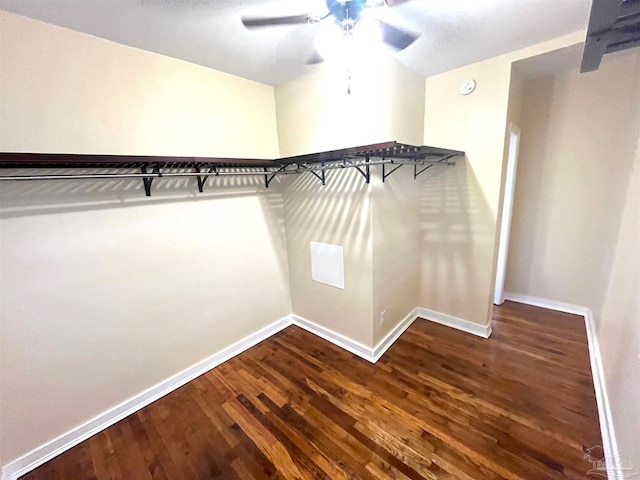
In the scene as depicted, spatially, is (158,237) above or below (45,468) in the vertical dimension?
above

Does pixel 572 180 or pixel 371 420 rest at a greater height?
pixel 572 180

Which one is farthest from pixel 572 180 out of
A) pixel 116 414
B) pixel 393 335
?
pixel 116 414

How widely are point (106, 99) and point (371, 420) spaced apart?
2.70 metres

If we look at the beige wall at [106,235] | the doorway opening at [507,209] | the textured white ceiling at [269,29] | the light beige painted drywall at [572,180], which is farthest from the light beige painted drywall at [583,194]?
the beige wall at [106,235]

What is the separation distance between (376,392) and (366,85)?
2361mm

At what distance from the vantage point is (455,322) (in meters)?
2.75

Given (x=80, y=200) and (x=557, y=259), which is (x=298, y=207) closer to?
(x=80, y=200)

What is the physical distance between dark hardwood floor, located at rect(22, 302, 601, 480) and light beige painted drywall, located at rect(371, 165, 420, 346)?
433 millimetres

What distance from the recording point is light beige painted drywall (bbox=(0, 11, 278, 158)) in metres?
1.39

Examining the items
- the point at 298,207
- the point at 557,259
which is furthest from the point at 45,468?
the point at 557,259

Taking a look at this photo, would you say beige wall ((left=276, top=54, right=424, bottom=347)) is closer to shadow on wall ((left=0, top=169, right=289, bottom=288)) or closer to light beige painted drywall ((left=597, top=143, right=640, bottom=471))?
shadow on wall ((left=0, top=169, right=289, bottom=288))

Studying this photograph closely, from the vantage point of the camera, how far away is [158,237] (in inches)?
76.1

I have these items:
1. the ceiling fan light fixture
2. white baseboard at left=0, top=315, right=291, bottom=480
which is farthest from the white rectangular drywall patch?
the ceiling fan light fixture

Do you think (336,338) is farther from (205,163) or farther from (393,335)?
(205,163)
